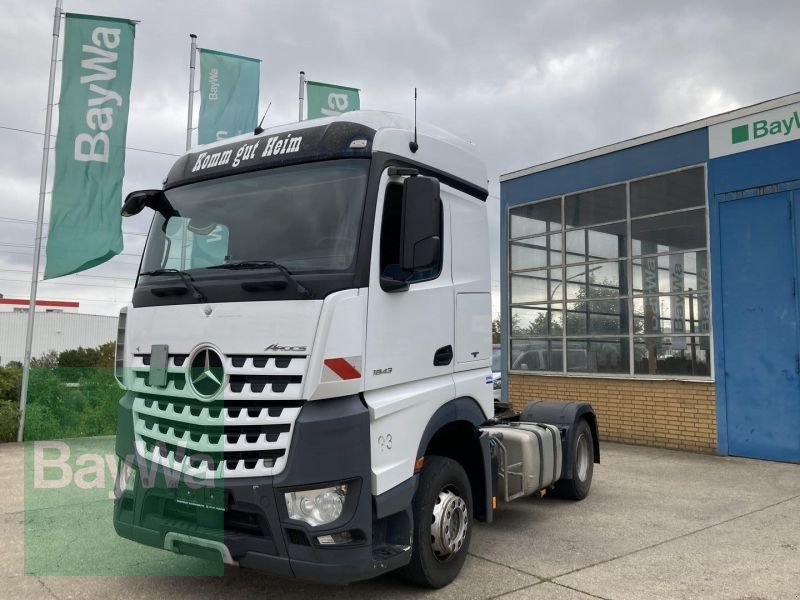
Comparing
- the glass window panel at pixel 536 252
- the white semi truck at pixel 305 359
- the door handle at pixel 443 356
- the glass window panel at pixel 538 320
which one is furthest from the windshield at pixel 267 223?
the glass window panel at pixel 536 252

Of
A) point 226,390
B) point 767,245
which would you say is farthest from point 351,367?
point 767,245

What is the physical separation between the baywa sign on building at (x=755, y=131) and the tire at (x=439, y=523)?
801 centimetres

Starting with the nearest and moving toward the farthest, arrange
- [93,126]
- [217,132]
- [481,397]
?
[481,397] < [93,126] < [217,132]

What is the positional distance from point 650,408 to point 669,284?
211cm

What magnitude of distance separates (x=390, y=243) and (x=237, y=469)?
158cm

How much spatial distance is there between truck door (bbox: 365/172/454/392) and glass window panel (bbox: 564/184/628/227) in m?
8.16

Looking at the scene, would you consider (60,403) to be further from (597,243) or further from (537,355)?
(597,243)

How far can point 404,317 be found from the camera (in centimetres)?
422

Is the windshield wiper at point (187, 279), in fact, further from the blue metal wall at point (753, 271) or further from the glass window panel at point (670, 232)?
the glass window panel at point (670, 232)

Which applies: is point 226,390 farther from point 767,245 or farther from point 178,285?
point 767,245

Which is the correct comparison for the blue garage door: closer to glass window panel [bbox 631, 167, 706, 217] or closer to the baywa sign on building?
glass window panel [bbox 631, 167, 706, 217]

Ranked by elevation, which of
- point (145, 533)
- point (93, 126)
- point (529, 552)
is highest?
point (93, 126)

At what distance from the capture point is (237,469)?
12.2ft

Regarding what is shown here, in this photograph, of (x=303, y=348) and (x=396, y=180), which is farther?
(x=396, y=180)
